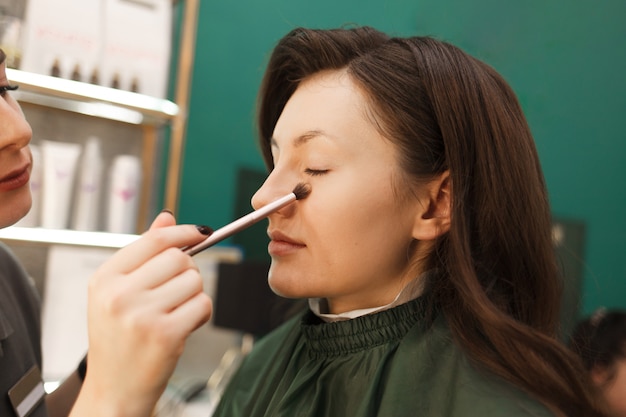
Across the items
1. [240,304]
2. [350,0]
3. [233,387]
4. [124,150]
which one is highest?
[350,0]

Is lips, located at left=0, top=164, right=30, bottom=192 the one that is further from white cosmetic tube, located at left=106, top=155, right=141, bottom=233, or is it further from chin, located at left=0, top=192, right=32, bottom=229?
white cosmetic tube, located at left=106, top=155, right=141, bottom=233

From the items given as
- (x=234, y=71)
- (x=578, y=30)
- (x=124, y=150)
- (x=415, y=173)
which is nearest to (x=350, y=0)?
(x=234, y=71)

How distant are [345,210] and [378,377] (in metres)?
0.26

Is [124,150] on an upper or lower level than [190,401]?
upper

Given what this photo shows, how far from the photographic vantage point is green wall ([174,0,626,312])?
249 cm

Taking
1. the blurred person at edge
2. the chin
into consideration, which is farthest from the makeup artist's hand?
the blurred person at edge

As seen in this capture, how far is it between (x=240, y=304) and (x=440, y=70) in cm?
149

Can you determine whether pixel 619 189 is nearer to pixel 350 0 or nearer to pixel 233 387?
pixel 350 0

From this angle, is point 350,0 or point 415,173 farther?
point 350,0

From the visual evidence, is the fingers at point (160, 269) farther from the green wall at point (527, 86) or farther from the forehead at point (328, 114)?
the green wall at point (527, 86)

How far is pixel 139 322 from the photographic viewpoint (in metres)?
0.63

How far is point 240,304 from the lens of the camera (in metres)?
2.19

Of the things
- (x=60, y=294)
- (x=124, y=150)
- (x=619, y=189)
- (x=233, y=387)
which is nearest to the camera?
(x=233, y=387)

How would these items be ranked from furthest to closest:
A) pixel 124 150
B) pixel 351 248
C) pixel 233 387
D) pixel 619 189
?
pixel 619 189 < pixel 124 150 < pixel 233 387 < pixel 351 248
